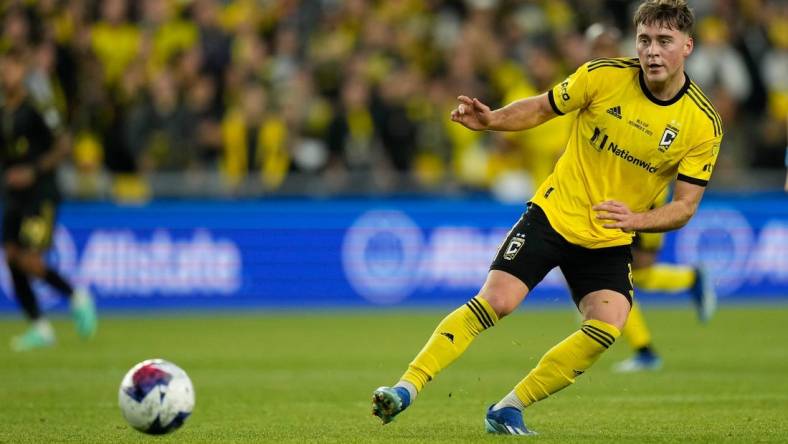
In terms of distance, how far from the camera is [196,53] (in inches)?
747

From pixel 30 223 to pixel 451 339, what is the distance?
8.07 meters

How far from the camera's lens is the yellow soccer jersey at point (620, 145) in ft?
24.7

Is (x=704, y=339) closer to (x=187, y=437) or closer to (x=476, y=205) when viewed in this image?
(x=476, y=205)

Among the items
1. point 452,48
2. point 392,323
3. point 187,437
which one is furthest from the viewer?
point 452,48

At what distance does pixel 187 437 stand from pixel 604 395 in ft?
11.6

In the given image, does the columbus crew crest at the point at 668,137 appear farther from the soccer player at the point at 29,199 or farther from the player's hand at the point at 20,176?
the player's hand at the point at 20,176

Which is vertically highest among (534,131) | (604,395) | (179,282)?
(534,131)

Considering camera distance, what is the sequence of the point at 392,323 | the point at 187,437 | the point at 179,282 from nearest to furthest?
1. the point at 187,437
2. the point at 392,323
3. the point at 179,282

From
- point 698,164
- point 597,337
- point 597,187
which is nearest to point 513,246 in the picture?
point 597,187

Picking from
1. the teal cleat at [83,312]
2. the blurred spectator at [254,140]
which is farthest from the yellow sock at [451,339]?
the blurred spectator at [254,140]

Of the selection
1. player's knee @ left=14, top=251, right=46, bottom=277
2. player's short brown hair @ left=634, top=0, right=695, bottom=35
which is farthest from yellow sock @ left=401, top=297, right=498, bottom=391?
player's knee @ left=14, top=251, right=46, bottom=277

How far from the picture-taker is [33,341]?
45.9 feet

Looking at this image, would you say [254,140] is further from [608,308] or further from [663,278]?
[608,308]

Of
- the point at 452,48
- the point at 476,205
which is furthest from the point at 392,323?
the point at 452,48
